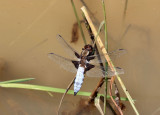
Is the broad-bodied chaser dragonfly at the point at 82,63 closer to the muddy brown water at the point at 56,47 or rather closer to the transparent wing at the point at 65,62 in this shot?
the transparent wing at the point at 65,62

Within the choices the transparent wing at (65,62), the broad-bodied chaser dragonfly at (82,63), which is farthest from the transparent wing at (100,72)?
the transparent wing at (65,62)

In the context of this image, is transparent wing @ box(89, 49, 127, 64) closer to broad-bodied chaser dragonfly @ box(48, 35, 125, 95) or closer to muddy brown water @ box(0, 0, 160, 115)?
broad-bodied chaser dragonfly @ box(48, 35, 125, 95)

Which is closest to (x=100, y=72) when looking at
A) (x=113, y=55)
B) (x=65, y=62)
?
(x=113, y=55)

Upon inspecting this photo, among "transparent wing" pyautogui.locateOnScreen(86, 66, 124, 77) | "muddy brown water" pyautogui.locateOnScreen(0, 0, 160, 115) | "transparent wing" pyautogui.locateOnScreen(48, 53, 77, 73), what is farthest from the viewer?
"muddy brown water" pyautogui.locateOnScreen(0, 0, 160, 115)

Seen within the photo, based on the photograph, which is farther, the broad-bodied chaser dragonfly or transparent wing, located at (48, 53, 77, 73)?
transparent wing, located at (48, 53, 77, 73)

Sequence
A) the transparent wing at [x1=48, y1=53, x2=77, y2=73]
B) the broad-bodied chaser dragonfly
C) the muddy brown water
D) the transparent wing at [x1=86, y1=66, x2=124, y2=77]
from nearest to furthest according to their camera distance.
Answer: the transparent wing at [x1=86, y1=66, x2=124, y2=77]
the broad-bodied chaser dragonfly
the transparent wing at [x1=48, y1=53, x2=77, y2=73]
the muddy brown water

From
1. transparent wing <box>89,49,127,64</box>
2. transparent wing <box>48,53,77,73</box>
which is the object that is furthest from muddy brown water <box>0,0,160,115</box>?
transparent wing <box>89,49,127,64</box>

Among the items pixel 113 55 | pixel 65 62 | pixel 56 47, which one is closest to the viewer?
pixel 113 55

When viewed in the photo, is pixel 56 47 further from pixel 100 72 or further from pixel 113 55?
pixel 113 55
